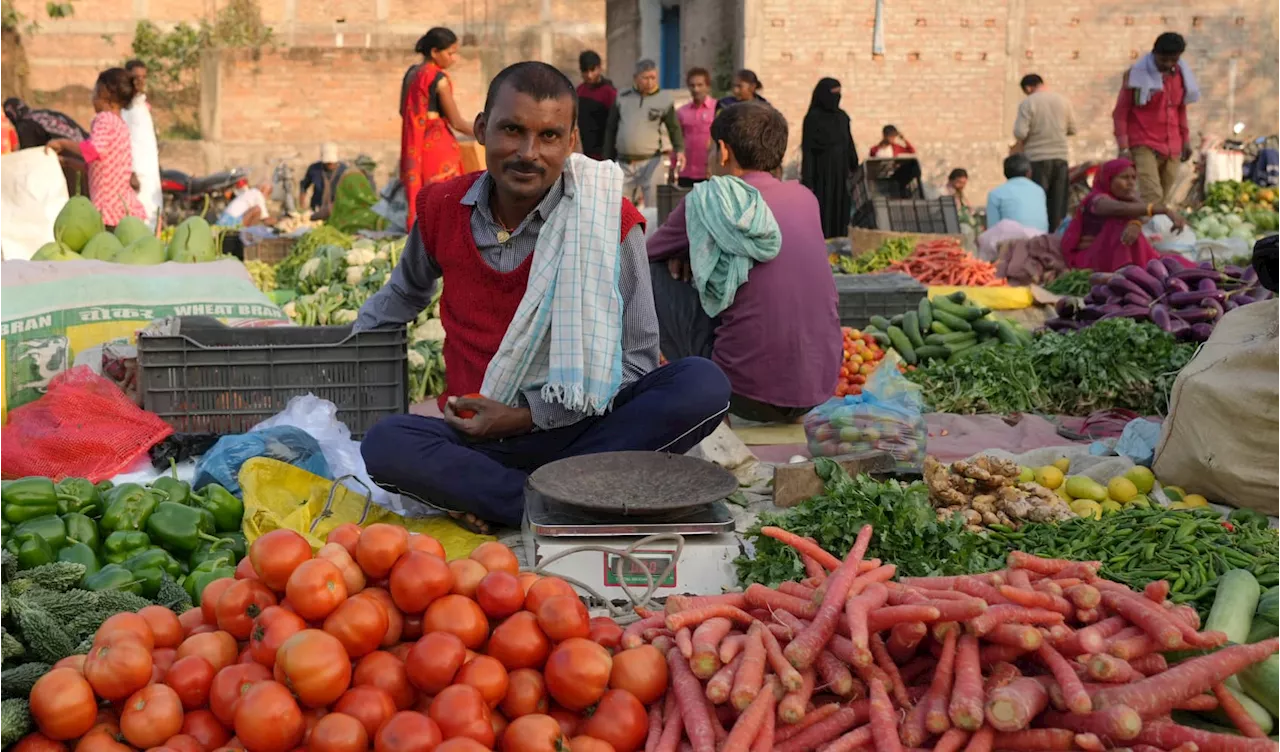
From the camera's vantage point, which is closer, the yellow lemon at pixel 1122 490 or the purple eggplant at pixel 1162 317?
the yellow lemon at pixel 1122 490

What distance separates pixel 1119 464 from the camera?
13.9 feet

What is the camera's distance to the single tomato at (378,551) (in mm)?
2152

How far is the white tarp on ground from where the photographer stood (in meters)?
7.70

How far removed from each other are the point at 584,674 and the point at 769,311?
10.5 feet

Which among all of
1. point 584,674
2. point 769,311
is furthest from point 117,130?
point 584,674

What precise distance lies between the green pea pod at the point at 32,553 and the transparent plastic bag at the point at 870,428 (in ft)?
8.88

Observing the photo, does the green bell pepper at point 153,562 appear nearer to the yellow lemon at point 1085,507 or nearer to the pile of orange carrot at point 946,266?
the yellow lemon at point 1085,507

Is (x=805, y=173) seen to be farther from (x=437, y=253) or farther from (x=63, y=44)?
(x=63, y=44)

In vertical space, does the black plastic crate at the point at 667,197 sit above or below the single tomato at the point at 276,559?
above

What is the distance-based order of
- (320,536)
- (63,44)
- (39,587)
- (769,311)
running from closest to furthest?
1. (39,587)
2. (320,536)
3. (769,311)
4. (63,44)

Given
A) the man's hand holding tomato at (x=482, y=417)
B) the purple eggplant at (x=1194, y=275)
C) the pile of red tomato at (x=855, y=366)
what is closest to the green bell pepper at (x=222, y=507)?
the man's hand holding tomato at (x=482, y=417)

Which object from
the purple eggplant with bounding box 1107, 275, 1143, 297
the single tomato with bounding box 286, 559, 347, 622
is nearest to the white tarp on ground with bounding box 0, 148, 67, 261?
the single tomato with bounding box 286, 559, 347, 622

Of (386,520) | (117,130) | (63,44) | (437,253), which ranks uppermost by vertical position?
(63,44)

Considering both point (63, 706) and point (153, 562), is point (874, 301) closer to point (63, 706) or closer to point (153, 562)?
point (153, 562)
